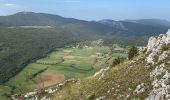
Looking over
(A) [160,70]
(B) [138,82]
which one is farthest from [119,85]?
(A) [160,70]

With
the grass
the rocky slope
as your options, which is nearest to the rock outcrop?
the rocky slope

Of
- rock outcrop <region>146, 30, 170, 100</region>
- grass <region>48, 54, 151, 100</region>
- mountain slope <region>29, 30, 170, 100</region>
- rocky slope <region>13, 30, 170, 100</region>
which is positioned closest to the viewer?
rock outcrop <region>146, 30, 170, 100</region>

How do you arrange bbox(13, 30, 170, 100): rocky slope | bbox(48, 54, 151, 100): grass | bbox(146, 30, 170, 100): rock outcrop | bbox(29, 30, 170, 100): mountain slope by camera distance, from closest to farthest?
bbox(146, 30, 170, 100): rock outcrop
bbox(13, 30, 170, 100): rocky slope
bbox(29, 30, 170, 100): mountain slope
bbox(48, 54, 151, 100): grass

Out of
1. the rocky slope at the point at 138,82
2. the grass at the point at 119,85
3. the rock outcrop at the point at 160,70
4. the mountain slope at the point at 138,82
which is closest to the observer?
the rock outcrop at the point at 160,70

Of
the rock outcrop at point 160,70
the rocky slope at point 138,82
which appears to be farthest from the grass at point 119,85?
the rock outcrop at point 160,70

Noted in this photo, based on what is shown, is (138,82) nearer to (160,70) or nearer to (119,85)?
(160,70)

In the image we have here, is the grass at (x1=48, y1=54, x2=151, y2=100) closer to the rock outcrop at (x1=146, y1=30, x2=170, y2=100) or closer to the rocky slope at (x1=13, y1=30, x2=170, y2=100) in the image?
the rocky slope at (x1=13, y1=30, x2=170, y2=100)

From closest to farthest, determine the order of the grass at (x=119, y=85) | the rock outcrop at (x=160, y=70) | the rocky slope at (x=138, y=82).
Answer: the rock outcrop at (x=160, y=70) → the rocky slope at (x=138, y=82) → the grass at (x=119, y=85)

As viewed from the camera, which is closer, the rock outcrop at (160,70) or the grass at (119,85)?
the rock outcrop at (160,70)

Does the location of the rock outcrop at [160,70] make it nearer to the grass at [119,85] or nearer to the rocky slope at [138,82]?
the rocky slope at [138,82]

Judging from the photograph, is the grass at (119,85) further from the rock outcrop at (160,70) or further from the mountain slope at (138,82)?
the rock outcrop at (160,70)

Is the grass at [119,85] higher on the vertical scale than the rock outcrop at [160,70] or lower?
lower

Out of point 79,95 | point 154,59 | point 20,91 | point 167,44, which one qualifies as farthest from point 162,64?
point 20,91
